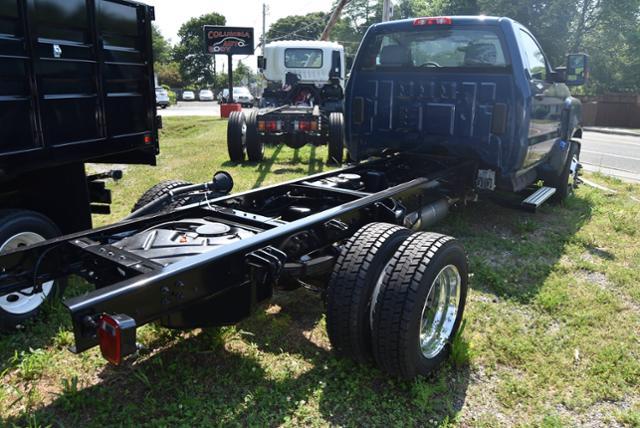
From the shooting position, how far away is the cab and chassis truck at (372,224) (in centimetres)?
267

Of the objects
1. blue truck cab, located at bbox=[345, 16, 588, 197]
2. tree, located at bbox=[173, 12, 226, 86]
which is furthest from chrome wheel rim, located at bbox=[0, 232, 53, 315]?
tree, located at bbox=[173, 12, 226, 86]

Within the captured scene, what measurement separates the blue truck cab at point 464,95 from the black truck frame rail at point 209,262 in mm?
1532

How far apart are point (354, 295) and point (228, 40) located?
2348 cm

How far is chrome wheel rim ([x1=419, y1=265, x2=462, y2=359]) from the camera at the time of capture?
10.4 ft

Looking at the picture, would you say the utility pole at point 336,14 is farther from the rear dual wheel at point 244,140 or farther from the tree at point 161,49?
the tree at point 161,49

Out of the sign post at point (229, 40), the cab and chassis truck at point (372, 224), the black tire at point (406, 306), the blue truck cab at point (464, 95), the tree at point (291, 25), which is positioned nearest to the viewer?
the cab and chassis truck at point (372, 224)

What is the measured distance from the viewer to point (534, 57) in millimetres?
5824

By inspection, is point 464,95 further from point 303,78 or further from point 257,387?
point 303,78

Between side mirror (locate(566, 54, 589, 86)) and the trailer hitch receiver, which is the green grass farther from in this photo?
side mirror (locate(566, 54, 589, 86))

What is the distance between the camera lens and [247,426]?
267cm

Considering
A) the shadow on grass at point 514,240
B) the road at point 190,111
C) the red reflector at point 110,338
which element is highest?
the red reflector at point 110,338

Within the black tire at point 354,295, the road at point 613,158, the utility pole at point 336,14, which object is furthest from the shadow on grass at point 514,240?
the utility pole at point 336,14

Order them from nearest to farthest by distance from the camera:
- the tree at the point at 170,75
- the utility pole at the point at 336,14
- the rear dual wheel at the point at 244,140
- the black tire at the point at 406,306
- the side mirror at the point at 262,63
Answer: the black tire at the point at 406,306, the rear dual wheel at the point at 244,140, the side mirror at the point at 262,63, the utility pole at the point at 336,14, the tree at the point at 170,75

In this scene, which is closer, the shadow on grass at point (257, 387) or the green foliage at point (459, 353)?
the shadow on grass at point (257, 387)
